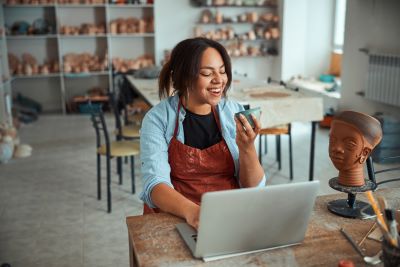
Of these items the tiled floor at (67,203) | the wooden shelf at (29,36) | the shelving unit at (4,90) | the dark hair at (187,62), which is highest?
the wooden shelf at (29,36)

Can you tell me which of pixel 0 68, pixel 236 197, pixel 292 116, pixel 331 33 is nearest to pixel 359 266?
pixel 236 197

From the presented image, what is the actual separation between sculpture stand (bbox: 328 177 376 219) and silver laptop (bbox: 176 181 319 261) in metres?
0.23

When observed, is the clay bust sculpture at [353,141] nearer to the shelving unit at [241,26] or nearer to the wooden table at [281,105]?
the wooden table at [281,105]

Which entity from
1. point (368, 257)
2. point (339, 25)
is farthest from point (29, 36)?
point (368, 257)

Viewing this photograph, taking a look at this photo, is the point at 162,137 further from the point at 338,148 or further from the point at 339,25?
the point at 339,25

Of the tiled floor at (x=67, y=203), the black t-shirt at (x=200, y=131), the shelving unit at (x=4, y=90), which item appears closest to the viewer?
the black t-shirt at (x=200, y=131)

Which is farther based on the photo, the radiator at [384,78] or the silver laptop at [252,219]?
the radiator at [384,78]

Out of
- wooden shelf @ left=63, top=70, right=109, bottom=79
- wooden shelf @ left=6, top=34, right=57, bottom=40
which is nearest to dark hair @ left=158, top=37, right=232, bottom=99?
wooden shelf @ left=63, top=70, right=109, bottom=79

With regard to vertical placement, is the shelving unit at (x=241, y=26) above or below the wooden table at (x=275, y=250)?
above

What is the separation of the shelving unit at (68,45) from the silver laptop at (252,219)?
5493mm

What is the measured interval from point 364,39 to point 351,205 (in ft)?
13.8

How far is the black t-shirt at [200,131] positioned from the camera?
5.12 feet

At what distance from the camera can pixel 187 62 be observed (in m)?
1.46

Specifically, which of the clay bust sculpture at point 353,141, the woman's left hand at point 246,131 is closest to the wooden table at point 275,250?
the clay bust sculpture at point 353,141
